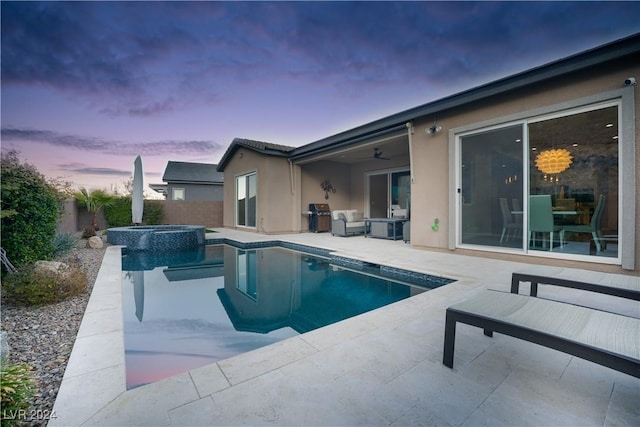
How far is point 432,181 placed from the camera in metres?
6.52

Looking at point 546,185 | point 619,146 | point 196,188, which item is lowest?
point 546,185

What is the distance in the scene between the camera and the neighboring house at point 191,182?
2038cm

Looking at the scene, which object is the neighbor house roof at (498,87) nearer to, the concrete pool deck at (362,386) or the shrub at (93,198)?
the concrete pool deck at (362,386)

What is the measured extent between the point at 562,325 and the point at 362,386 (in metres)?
1.17

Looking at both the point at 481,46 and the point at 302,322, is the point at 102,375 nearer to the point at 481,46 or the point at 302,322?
the point at 302,322

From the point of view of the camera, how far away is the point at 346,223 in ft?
32.7

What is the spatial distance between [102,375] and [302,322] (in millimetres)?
1843

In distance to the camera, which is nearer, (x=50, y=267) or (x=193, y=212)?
(x=50, y=267)

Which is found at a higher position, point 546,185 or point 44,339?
point 546,185

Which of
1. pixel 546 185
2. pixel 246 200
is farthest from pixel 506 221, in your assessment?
pixel 246 200

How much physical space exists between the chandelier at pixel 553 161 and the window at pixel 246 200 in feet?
30.4

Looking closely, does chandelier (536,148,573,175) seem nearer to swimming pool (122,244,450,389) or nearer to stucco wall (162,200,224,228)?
swimming pool (122,244,450,389)

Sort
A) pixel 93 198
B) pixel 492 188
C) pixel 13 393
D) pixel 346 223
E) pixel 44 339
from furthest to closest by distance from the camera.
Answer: pixel 93 198 < pixel 346 223 < pixel 492 188 < pixel 44 339 < pixel 13 393

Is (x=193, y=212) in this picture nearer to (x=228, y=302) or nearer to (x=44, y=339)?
(x=228, y=302)
